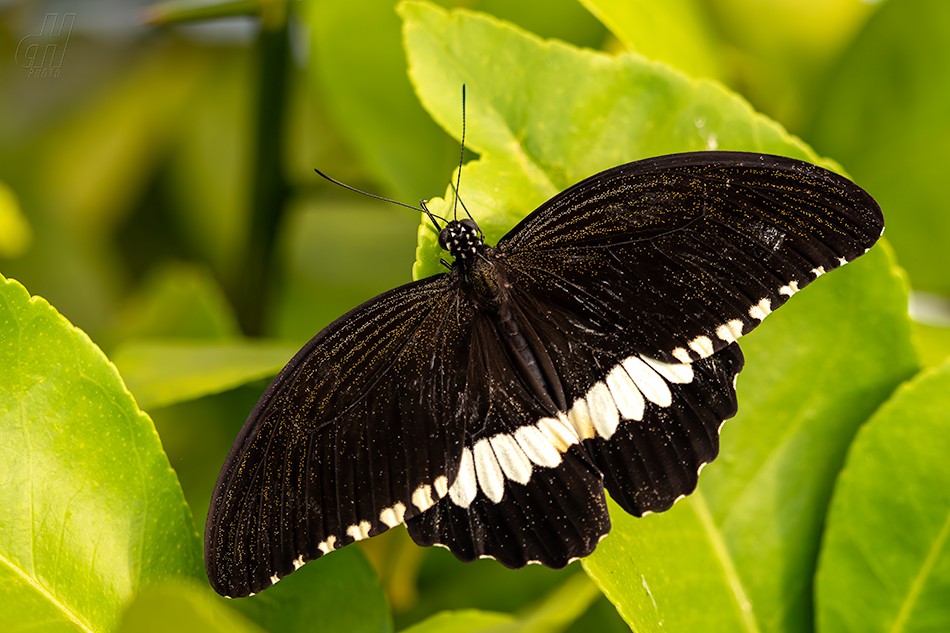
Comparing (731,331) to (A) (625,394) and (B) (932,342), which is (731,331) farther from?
(B) (932,342)

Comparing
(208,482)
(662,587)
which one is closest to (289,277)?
(208,482)

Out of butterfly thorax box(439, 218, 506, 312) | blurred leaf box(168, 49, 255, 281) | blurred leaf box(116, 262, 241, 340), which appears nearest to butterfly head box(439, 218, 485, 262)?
butterfly thorax box(439, 218, 506, 312)

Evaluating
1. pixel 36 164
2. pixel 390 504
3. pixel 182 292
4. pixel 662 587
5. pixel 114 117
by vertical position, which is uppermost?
pixel 114 117

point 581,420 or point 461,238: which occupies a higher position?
point 461,238

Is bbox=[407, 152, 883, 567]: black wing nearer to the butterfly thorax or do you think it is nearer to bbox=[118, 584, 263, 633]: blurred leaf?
the butterfly thorax

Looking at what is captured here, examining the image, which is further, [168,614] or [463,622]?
[463,622]

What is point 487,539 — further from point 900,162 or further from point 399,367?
point 900,162

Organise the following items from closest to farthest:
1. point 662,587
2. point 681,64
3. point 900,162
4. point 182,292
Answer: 1. point 662,587
2. point 681,64
3. point 900,162
4. point 182,292

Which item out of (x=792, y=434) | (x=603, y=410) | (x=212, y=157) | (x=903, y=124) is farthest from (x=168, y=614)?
(x=212, y=157)
